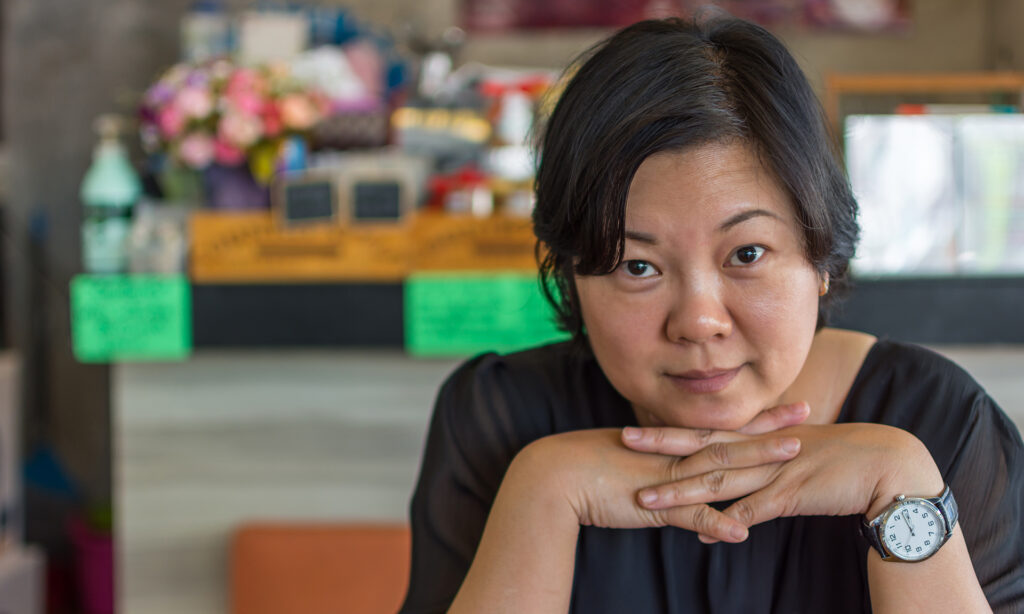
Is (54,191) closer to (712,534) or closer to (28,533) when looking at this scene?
(28,533)

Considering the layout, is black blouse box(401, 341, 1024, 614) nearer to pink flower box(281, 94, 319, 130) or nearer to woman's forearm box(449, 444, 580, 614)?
woman's forearm box(449, 444, 580, 614)

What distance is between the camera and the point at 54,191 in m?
3.31

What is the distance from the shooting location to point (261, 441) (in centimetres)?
217

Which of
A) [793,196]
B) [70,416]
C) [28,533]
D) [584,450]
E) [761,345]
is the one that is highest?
[793,196]

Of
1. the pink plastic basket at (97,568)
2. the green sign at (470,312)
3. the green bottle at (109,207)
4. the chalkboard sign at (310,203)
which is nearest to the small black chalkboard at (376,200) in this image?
the chalkboard sign at (310,203)

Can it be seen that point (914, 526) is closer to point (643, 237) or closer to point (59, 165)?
point (643, 237)

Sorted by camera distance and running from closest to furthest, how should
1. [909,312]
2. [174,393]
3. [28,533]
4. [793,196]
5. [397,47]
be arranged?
[793,196], [909,312], [174,393], [397,47], [28,533]

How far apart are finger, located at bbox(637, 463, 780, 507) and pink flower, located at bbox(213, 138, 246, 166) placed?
1549 mm

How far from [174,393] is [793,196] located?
5.63 feet

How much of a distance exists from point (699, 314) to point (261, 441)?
158 cm

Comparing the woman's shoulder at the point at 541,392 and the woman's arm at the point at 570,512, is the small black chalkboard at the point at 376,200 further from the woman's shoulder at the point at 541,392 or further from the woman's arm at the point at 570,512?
the woman's arm at the point at 570,512

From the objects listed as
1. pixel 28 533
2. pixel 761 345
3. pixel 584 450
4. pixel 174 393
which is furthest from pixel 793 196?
pixel 28 533

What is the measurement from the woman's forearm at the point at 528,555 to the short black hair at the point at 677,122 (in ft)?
0.72

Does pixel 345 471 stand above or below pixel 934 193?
below
